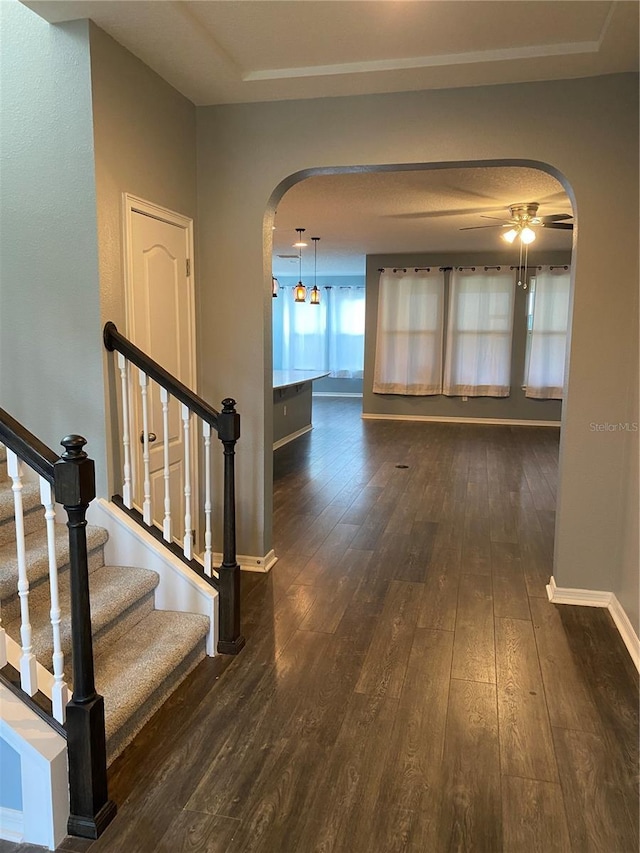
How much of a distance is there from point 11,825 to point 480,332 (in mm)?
8721

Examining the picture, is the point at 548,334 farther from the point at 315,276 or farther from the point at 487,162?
the point at 487,162

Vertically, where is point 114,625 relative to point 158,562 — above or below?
below

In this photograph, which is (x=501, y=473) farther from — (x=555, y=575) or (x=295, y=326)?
(x=295, y=326)

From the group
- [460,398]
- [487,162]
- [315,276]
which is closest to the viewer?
[487,162]

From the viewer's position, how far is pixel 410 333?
965 cm

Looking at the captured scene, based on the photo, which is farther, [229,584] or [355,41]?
[229,584]

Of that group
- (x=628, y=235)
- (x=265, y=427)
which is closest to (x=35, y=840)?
(x=265, y=427)

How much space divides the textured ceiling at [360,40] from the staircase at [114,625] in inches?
79.9

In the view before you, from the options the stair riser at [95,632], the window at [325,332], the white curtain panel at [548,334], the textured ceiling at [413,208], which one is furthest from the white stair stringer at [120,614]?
the window at [325,332]

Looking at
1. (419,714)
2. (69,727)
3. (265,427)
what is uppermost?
(265,427)

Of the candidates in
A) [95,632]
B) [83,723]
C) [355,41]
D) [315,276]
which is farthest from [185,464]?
[315,276]

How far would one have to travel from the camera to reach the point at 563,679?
2576mm

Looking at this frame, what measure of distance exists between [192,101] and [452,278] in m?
6.62

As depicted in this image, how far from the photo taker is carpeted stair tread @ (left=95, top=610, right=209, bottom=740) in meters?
2.10
